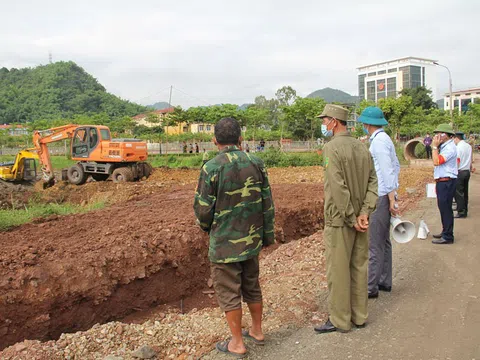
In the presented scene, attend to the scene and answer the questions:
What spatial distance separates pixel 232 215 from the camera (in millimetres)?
3498

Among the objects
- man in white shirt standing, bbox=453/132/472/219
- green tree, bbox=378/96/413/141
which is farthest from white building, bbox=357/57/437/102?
man in white shirt standing, bbox=453/132/472/219

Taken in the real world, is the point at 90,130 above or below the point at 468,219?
above

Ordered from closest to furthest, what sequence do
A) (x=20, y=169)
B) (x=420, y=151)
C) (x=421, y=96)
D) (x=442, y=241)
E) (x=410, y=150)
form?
1. (x=442, y=241)
2. (x=20, y=169)
3. (x=410, y=150)
4. (x=420, y=151)
5. (x=421, y=96)

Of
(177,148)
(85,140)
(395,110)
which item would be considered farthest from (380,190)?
(177,148)

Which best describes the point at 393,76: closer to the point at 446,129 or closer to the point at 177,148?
the point at 177,148

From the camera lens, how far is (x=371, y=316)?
14.3ft

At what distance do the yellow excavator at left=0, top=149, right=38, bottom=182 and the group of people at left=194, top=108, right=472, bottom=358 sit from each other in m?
18.3

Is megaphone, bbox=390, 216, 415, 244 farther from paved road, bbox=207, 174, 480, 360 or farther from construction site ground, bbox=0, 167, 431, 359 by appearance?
construction site ground, bbox=0, 167, 431, 359

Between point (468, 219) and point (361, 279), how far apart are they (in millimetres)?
6410

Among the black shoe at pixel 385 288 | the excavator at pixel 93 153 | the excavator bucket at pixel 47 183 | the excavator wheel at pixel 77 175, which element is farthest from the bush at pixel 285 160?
the black shoe at pixel 385 288

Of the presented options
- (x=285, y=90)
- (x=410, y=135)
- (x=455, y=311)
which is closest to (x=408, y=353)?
(x=455, y=311)

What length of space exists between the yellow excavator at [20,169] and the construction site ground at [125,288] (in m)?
10.7

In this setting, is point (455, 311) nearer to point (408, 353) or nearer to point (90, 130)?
point (408, 353)

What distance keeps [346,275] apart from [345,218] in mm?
518
